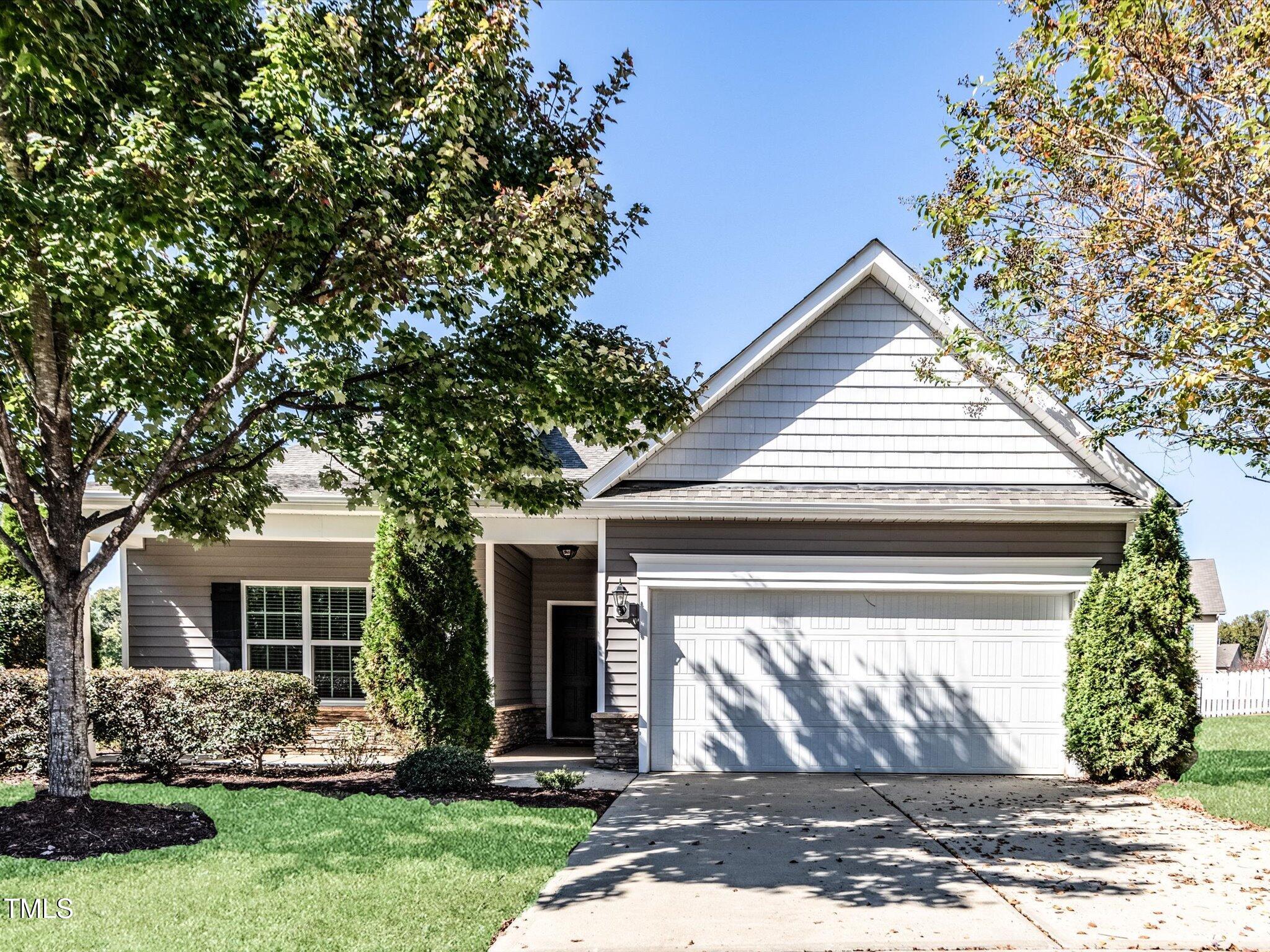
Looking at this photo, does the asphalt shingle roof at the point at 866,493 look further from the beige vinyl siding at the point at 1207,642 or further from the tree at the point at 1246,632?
the tree at the point at 1246,632

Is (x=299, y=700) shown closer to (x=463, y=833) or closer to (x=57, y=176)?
(x=463, y=833)

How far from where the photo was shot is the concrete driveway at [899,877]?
4.57 metres

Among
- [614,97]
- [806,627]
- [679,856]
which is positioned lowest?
[679,856]

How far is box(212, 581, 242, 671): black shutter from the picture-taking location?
38.1ft

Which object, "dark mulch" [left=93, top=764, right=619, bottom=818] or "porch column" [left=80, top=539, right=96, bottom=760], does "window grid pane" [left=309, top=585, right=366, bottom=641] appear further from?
"porch column" [left=80, top=539, right=96, bottom=760]

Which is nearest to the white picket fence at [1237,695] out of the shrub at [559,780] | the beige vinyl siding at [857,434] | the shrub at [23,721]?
the beige vinyl siding at [857,434]

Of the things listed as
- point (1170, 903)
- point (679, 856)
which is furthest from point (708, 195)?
point (1170, 903)

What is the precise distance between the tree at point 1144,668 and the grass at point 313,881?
238 inches

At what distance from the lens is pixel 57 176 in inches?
226

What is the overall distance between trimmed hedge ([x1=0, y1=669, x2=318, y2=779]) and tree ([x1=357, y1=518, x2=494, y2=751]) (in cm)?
115

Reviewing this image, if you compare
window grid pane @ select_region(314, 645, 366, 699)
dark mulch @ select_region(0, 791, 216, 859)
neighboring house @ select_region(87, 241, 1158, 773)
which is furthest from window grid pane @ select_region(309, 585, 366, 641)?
dark mulch @ select_region(0, 791, 216, 859)

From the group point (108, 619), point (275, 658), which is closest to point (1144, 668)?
point (275, 658)

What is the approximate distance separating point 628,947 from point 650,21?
27.3 ft

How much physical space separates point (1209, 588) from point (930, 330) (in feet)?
118
